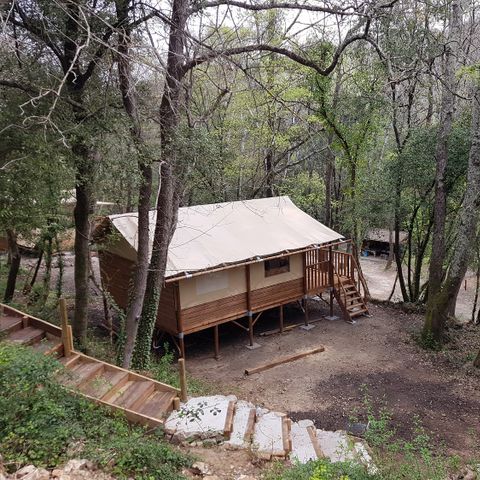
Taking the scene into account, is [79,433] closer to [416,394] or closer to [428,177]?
[416,394]

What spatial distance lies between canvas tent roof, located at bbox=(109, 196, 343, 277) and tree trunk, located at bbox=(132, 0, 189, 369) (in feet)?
3.74

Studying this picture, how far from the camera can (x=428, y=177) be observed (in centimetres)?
1306

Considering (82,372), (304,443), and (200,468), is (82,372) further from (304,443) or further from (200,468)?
(304,443)

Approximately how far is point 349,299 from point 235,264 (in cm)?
514

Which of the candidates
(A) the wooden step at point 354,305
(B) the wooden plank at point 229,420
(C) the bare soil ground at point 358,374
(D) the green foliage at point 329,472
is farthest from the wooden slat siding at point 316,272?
(D) the green foliage at point 329,472

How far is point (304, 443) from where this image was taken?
6.49 m

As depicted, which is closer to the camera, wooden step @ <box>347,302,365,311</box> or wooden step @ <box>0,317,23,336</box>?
wooden step @ <box>0,317,23,336</box>

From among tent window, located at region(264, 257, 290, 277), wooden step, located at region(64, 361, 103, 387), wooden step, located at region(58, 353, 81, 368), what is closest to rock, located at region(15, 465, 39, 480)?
wooden step, located at region(64, 361, 103, 387)

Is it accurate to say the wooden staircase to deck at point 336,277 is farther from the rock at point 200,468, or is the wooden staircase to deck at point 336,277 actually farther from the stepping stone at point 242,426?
the rock at point 200,468

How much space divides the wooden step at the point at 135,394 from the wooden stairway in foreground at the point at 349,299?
27.7 feet

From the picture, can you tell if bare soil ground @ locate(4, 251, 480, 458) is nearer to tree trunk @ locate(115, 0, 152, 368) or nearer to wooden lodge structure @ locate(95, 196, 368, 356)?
wooden lodge structure @ locate(95, 196, 368, 356)

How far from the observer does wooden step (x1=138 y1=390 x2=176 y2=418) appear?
633cm

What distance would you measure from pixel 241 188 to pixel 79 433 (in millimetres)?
17084

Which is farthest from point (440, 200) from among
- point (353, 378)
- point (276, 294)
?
point (353, 378)
